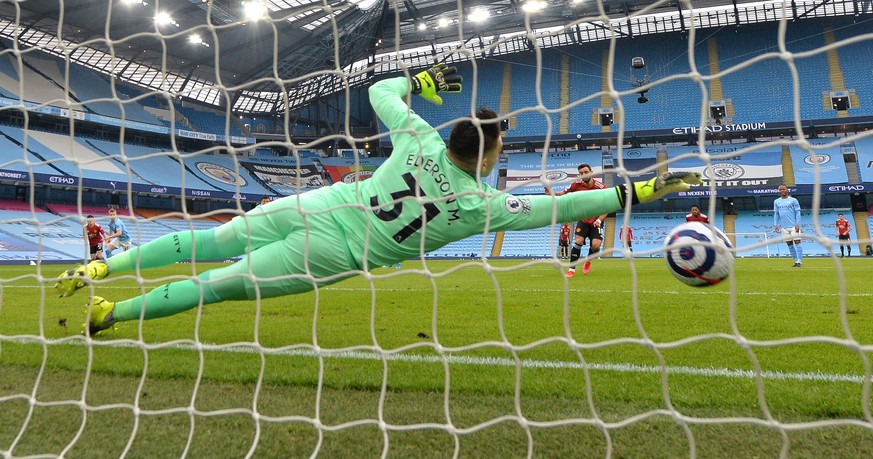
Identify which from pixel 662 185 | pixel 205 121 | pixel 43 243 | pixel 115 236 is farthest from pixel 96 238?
pixel 205 121

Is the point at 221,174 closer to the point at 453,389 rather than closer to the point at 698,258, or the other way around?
the point at 453,389

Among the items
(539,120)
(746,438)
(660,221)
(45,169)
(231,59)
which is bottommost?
(746,438)

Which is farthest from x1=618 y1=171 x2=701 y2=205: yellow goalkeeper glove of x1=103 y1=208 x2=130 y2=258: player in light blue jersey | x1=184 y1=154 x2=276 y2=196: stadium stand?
x1=184 y1=154 x2=276 y2=196: stadium stand

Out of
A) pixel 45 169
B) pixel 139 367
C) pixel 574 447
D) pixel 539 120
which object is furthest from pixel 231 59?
pixel 574 447

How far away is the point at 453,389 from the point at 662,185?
1.55 meters

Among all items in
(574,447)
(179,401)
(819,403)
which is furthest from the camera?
(179,401)

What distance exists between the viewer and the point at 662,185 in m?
2.85

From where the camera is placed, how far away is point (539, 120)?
34188 millimetres

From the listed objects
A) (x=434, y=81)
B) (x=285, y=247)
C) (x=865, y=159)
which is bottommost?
(x=285, y=247)

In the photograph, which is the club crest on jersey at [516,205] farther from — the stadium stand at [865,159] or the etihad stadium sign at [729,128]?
the stadium stand at [865,159]

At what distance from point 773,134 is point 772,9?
685cm

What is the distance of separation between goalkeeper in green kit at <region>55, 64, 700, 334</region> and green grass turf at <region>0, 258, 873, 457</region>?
28 cm

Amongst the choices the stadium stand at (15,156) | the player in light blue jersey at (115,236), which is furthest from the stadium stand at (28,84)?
the player in light blue jersey at (115,236)

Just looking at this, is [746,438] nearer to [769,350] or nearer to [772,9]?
[769,350]
